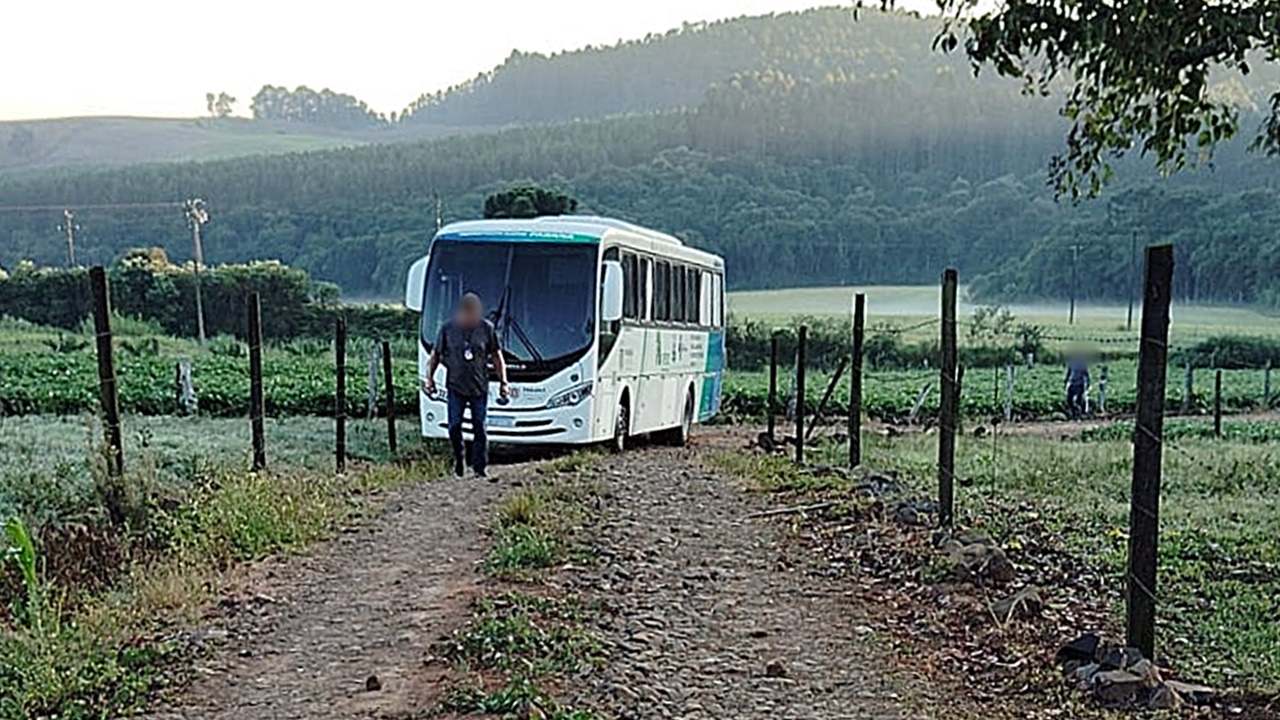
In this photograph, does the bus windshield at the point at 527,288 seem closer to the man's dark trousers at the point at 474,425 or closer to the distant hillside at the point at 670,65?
the man's dark trousers at the point at 474,425

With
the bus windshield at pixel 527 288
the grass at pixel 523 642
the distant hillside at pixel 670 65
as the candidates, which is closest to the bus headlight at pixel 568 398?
the bus windshield at pixel 527 288

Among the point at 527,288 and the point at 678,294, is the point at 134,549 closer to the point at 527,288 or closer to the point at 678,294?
the point at 527,288

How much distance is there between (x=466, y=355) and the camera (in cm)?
1436

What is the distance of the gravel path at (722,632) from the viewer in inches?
244

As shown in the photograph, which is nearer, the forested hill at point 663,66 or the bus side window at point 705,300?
the bus side window at point 705,300

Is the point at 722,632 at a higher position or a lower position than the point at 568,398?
lower

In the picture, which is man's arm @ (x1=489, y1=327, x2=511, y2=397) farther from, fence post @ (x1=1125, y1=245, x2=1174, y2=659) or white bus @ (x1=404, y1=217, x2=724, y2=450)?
fence post @ (x1=1125, y1=245, x2=1174, y2=659)

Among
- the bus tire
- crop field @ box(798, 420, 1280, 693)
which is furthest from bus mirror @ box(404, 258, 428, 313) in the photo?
the bus tire

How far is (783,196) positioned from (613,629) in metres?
87.1

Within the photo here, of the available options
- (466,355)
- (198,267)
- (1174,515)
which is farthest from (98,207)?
(1174,515)

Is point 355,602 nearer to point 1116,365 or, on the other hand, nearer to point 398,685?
point 398,685

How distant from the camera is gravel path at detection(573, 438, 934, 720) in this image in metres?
6.19

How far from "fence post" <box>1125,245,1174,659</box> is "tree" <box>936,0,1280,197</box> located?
364cm

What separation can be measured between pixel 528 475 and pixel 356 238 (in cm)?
7125
